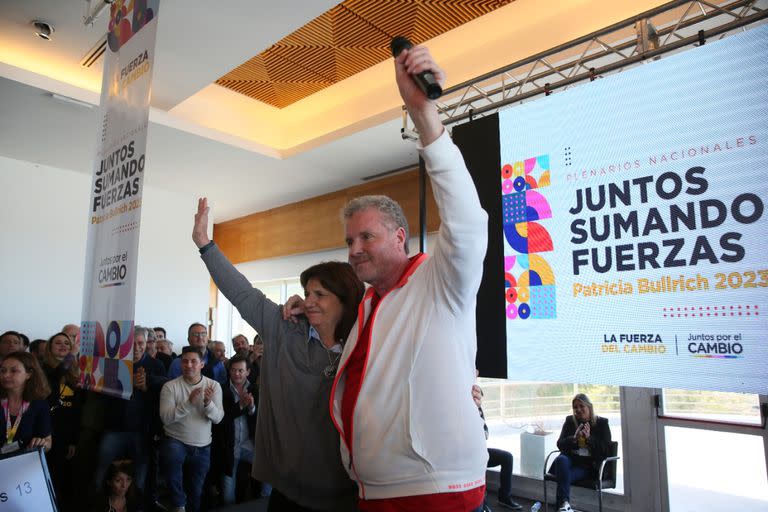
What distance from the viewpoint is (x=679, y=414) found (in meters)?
5.02

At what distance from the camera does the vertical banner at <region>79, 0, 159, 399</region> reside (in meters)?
2.14

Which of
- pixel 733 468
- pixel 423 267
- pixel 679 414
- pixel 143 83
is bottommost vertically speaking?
pixel 733 468

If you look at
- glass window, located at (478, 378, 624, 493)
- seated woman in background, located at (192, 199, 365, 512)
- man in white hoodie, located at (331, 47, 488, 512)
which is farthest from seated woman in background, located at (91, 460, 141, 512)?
glass window, located at (478, 378, 624, 493)

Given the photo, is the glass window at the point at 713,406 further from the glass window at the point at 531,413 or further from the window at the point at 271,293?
the window at the point at 271,293

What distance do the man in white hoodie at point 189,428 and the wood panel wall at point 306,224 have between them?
3081 millimetres

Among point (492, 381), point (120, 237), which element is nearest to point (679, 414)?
point (492, 381)

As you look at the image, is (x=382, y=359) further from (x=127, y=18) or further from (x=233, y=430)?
(x=233, y=430)

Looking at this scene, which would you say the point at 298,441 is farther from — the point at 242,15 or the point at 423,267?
the point at 242,15

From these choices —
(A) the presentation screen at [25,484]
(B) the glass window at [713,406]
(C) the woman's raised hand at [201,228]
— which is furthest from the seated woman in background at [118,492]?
(B) the glass window at [713,406]

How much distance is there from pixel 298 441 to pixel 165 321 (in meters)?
7.17

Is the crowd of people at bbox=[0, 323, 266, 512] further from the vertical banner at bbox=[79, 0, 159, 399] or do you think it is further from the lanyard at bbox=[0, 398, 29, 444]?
the vertical banner at bbox=[79, 0, 159, 399]

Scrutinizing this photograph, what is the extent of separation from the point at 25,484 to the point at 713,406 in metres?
5.20

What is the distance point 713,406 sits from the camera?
479 centimetres

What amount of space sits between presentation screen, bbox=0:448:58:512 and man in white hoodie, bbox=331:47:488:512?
4.19 ft
